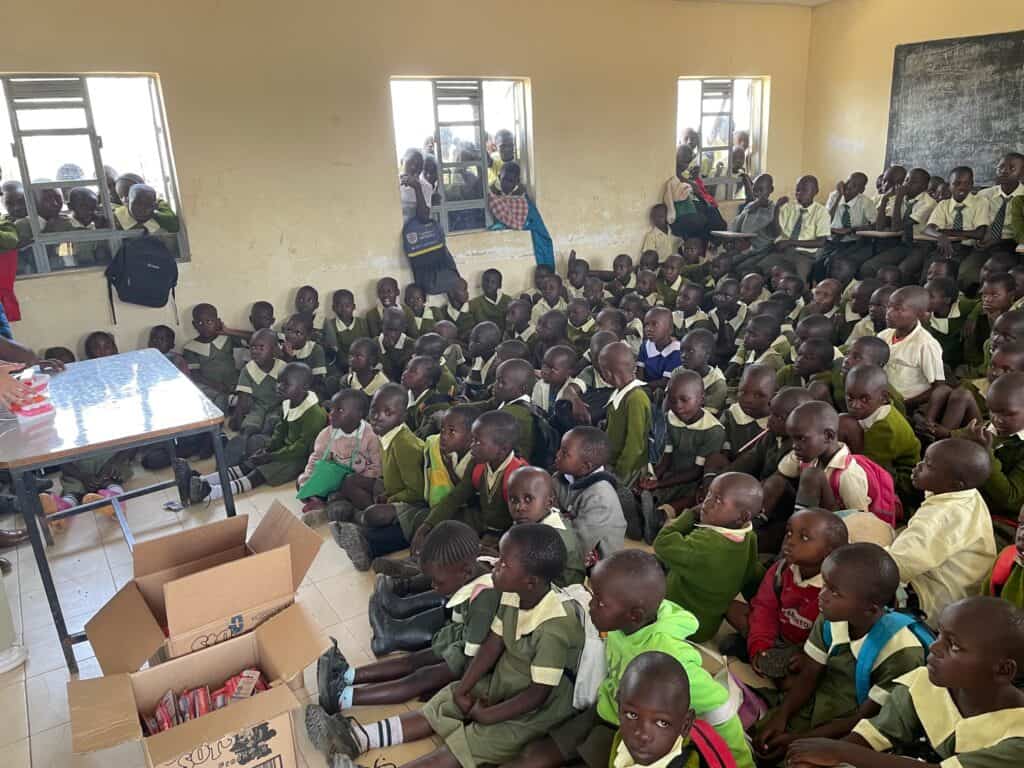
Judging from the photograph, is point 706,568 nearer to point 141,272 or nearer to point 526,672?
point 526,672

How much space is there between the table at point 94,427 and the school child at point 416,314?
9.31ft

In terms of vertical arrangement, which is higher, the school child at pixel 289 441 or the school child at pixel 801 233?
the school child at pixel 801 233

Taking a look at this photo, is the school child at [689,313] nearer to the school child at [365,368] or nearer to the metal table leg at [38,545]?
the school child at [365,368]

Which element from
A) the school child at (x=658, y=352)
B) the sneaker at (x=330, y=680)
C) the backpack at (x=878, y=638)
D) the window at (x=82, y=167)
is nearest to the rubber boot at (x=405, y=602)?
the sneaker at (x=330, y=680)

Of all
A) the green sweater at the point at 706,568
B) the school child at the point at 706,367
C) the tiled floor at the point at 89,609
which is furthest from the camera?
the school child at the point at 706,367

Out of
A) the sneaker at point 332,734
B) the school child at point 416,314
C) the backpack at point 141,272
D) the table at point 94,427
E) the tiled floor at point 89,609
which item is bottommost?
the tiled floor at point 89,609

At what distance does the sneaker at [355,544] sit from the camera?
3176 mm

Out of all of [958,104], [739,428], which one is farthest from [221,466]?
[958,104]

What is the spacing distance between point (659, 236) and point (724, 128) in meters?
1.65

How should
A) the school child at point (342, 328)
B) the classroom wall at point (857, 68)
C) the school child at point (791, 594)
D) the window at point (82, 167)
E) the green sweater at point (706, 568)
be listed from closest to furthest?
the school child at point (791, 594), the green sweater at point (706, 568), the window at point (82, 167), the school child at point (342, 328), the classroom wall at point (857, 68)

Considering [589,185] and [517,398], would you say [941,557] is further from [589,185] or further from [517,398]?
[589,185]

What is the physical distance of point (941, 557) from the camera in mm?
2119

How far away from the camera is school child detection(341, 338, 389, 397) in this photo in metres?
4.38

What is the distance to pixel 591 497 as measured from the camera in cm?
271
